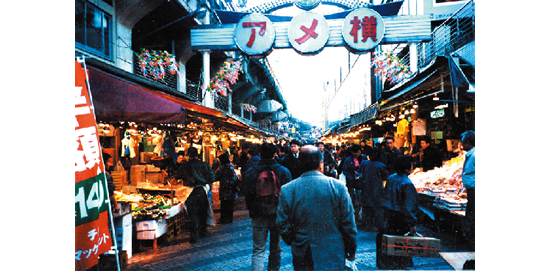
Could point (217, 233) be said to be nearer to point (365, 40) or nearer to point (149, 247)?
point (149, 247)

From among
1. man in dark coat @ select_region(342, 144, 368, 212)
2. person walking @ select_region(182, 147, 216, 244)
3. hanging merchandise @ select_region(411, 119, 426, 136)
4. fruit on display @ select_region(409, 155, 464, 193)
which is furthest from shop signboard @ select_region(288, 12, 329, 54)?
person walking @ select_region(182, 147, 216, 244)

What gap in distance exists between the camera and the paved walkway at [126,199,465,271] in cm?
503

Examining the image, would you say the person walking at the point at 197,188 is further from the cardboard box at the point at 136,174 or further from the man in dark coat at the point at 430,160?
the man in dark coat at the point at 430,160

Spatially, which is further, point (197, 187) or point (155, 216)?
point (197, 187)

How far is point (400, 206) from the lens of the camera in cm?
439

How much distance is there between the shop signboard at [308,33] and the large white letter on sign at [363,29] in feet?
2.56

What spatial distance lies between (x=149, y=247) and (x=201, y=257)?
1.41m

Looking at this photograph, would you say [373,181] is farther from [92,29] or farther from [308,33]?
[92,29]

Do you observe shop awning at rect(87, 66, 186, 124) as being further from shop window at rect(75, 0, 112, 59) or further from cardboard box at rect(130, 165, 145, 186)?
cardboard box at rect(130, 165, 145, 186)

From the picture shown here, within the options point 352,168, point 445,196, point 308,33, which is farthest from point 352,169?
point 308,33

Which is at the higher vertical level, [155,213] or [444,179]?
[444,179]

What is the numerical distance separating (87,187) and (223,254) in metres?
3.46
